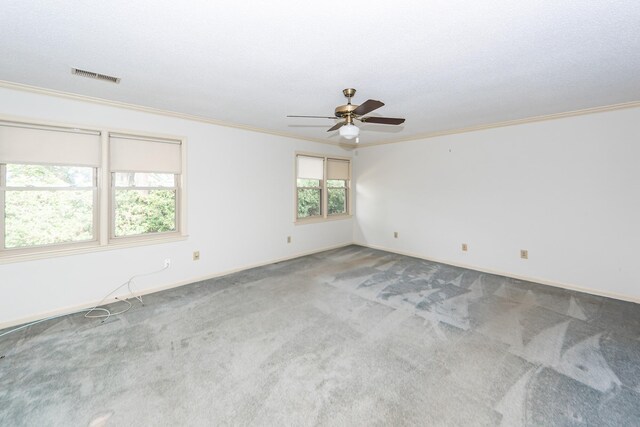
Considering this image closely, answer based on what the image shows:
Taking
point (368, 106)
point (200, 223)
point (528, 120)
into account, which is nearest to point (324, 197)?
point (200, 223)

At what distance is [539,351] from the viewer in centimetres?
236

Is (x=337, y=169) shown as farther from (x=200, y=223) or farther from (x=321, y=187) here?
(x=200, y=223)

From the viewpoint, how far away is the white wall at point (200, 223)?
2.91 meters

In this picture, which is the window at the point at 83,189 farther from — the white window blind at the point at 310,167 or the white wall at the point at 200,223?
the white window blind at the point at 310,167

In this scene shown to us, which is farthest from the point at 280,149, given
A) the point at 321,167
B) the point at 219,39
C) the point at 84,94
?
the point at 219,39

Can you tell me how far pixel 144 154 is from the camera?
11.8ft

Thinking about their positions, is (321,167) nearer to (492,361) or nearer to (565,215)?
(565,215)

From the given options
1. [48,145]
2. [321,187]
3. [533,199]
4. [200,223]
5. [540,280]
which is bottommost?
[540,280]

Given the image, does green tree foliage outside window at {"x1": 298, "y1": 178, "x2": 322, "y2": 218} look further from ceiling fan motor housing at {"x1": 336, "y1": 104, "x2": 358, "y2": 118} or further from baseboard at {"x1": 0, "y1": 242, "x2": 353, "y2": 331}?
ceiling fan motor housing at {"x1": 336, "y1": 104, "x2": 358, "y2": 118}

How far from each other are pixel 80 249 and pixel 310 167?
3.85 meters

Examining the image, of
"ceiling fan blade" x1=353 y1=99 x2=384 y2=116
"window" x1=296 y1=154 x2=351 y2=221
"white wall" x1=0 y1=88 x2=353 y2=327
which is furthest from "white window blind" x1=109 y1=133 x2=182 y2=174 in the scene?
"ceiling fan blade" x1=353 y1=99 x2=384 y2=116

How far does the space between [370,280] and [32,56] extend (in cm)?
427

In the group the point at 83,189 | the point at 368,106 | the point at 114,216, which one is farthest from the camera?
the point at 114,216

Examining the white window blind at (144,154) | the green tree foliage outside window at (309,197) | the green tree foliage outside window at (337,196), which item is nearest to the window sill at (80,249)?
the white window blind at (144,154)
